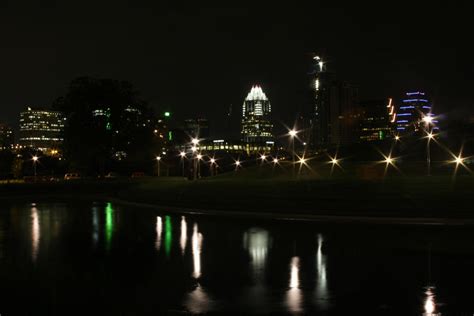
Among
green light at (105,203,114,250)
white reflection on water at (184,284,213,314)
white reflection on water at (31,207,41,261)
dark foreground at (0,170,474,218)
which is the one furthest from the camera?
dark foreground at (0,170,474,218)

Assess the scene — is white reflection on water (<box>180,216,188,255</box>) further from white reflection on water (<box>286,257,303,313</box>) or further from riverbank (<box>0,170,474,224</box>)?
riverbank (<box>0,170,474,224</box>)

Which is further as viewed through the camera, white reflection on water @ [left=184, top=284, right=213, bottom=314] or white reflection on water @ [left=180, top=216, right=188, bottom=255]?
white reflection on water @ [left=180, top=216, right=188, bottom=255]

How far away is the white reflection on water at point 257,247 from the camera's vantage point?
46.6 ft

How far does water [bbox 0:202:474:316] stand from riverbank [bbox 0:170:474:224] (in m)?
4.66

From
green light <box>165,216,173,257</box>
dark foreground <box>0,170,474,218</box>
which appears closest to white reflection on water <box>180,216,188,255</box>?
green light <box>165,216,173,257</box>

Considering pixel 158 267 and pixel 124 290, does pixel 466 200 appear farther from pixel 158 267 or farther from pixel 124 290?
pixel 124 290

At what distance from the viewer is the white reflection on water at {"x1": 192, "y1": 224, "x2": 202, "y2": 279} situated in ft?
45.2

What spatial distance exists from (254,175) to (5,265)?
131ft

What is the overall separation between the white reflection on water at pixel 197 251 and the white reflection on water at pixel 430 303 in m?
5.28

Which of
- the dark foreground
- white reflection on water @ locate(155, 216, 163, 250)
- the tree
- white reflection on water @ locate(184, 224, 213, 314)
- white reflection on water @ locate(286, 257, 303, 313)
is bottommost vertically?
white reflection on water @ locate(155, 216, 163, 250)

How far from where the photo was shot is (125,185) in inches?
2491

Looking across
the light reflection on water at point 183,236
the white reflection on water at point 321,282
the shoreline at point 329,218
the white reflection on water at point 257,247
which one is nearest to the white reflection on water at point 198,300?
the white reflection on water at point 257,247

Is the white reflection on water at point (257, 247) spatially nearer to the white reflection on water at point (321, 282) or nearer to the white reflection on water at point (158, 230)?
the white reflection on water at point (321, 282)

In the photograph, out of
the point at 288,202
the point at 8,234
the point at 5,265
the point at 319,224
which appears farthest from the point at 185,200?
the point at 5,265
